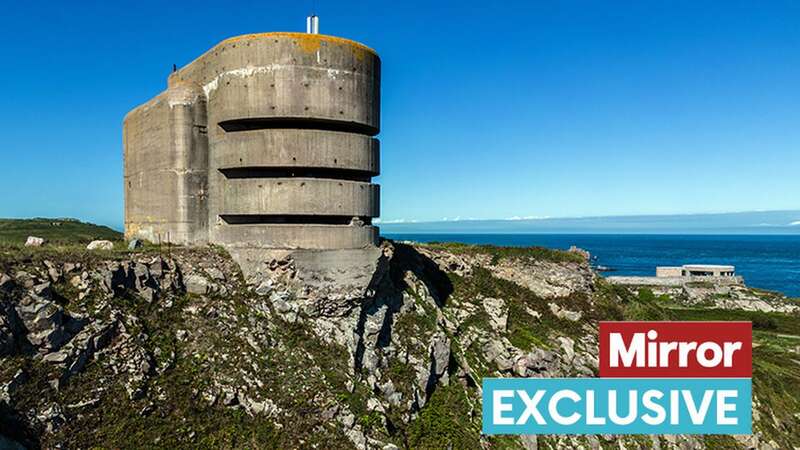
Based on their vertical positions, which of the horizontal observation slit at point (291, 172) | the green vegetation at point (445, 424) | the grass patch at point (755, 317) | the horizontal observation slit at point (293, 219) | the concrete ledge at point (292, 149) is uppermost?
the concrete ledge at point (292, 149)

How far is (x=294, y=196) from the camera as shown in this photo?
16.7 metres

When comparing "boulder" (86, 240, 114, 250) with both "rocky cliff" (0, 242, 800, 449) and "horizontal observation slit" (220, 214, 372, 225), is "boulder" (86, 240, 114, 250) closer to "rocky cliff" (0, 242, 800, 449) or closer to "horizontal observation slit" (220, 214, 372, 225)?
"rocky cliff" (0, 242, 800, 449)

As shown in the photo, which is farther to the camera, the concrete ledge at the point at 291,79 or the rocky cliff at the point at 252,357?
the concrete ledge at the point at 291,79

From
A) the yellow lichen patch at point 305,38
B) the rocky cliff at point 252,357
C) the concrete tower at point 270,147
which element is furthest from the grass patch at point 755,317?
the yellow lichen patch at point 305,38

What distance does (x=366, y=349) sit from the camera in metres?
16.9

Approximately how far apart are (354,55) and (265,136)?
432 centimetres

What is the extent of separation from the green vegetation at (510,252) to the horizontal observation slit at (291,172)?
10.4 metres

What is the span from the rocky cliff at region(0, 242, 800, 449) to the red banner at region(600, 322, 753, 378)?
522 centimetres

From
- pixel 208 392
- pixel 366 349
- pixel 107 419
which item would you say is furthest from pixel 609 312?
pixel 107 419

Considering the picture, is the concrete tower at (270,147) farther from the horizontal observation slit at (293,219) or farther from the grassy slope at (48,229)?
the grassy slope at (48,229)

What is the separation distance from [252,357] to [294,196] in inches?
216

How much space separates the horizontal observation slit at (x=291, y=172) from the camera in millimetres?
17266

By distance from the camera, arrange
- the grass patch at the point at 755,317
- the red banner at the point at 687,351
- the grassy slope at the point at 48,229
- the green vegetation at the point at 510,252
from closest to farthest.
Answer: the red banner at the point at 687,351
the green vegetation at the point at 510,252
the grassy slope at the point at 48,229
the grass patch at the point at 755,317

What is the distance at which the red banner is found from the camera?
14000 millimetres
